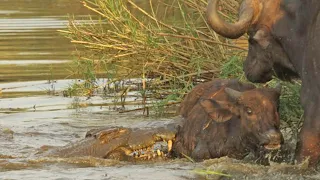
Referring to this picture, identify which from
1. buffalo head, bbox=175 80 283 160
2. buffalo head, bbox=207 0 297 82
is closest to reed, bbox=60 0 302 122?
buffalo head, bbox=175 80 283 160

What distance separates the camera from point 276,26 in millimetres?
7922

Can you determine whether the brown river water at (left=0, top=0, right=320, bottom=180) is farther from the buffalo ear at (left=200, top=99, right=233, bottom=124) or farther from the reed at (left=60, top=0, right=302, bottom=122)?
the reed at (left=60, top=0, right=302, bottom=122)

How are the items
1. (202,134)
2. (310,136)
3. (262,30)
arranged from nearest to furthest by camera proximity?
(310,136) < (262,30) < (202,134)

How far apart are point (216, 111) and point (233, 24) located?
38.3 inches

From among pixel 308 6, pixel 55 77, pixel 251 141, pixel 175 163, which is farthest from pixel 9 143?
pixel 55 77

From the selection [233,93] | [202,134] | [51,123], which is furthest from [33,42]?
[233,93]

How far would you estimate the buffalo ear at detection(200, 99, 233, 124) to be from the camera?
27.9ft

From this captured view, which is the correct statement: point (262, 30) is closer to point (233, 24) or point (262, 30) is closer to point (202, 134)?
point (233, 24)

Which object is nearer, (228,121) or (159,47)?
(228,121)

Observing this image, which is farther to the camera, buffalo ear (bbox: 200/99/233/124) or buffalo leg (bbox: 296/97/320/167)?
buffalo ear (bbox: 200/99/233/124)

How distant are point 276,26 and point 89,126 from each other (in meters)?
3.48

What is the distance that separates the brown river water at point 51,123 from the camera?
8.11 meters

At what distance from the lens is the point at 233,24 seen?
25.9 ft

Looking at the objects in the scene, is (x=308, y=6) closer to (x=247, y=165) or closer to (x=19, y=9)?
(x=247, y=165)
